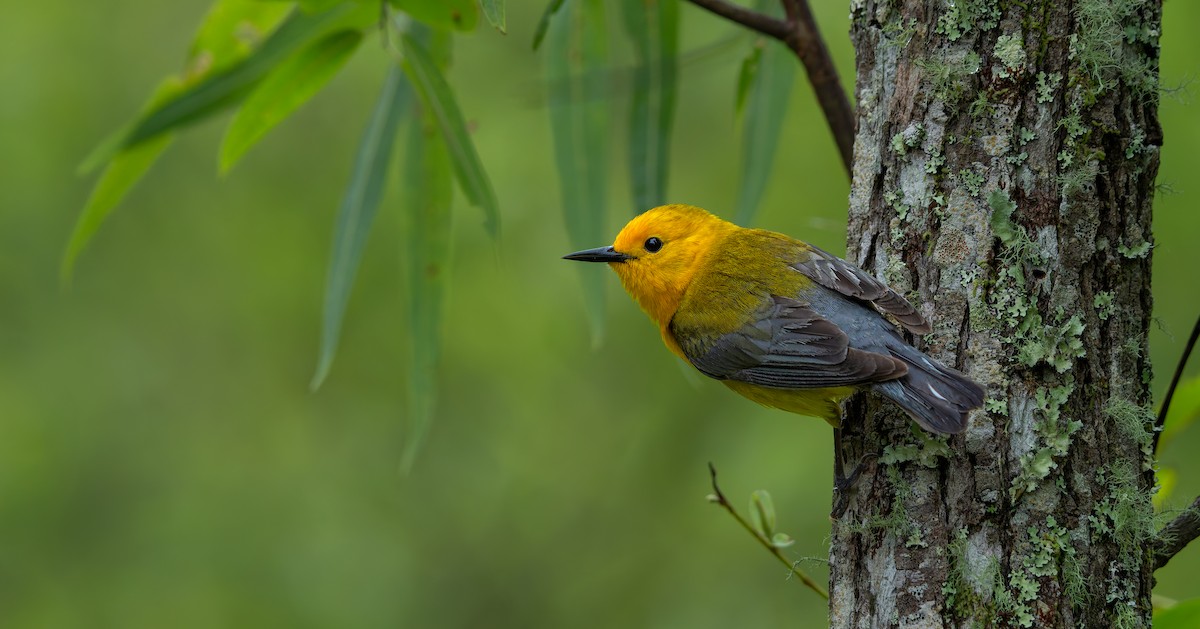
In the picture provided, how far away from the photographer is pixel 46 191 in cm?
692

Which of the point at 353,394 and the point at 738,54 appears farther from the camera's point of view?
the point at 353,394

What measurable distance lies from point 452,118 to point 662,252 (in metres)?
0.89

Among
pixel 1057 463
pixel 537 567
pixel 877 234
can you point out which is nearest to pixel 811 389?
pixel 877 234

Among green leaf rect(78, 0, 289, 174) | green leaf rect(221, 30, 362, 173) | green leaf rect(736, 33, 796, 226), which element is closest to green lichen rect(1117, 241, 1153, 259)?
green leaf rect(736, 33, 796, 226)

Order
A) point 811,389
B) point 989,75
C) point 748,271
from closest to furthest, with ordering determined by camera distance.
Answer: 1. point 989,75
2. point 811,389
3. point 748,271

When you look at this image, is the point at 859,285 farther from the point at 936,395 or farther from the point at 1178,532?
the point at 1178,532

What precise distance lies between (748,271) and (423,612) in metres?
4.85

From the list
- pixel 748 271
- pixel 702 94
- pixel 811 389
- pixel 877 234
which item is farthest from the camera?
pixel 702 94

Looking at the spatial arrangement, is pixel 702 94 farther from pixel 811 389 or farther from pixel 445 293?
pixel 811 389

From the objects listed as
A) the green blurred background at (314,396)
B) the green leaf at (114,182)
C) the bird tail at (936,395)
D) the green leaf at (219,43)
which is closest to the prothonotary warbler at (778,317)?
the bird tail at (936,395)

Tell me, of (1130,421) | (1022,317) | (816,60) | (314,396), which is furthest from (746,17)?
(314,396)

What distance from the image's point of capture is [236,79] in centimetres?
338

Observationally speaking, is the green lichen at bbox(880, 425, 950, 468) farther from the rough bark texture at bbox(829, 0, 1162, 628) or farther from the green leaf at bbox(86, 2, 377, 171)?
the green leaf at bbox(86, 2, 377, 171)

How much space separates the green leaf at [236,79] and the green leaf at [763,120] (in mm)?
1257
